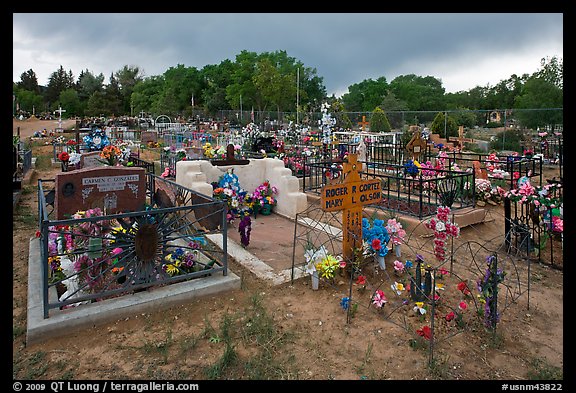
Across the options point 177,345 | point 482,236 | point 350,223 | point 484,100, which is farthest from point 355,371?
point 484,100

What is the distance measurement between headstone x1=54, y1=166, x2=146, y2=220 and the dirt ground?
151 centimetres

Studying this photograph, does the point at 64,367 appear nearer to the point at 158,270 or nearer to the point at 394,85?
the point at 158,270

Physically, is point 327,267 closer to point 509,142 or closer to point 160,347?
point 160,347

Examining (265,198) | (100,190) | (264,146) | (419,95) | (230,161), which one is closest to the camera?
(100,190)

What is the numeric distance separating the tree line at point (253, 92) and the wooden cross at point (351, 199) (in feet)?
93.4

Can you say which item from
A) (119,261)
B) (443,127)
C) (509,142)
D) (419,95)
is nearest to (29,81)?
(419,95)

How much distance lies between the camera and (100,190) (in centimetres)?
643

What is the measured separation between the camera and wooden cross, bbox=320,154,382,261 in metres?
5.26

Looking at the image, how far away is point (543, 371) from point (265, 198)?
6.34m

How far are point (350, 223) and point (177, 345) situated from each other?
2.66 metres

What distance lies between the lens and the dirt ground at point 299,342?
349cm

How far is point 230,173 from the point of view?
9180 millimetres

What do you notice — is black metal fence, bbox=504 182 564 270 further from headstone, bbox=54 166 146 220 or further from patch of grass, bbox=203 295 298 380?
headstone, bbox=54 166 146 220

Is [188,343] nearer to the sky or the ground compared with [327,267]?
nearer to the ground
